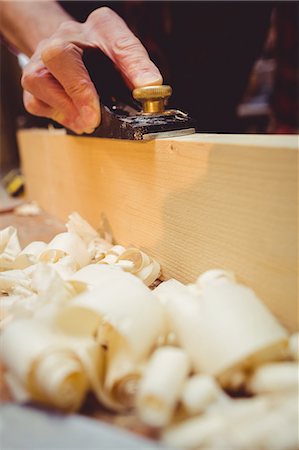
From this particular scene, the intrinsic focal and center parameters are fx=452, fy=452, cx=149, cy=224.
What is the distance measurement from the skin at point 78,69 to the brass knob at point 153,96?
2.2 inches

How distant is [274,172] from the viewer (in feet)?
1.68

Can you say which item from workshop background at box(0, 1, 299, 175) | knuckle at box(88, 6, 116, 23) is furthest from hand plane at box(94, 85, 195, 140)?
workshop background at box(0, 1, 299, 175)

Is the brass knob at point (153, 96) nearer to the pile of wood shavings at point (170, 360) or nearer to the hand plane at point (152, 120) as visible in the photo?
the hand plane at point (152, 120)

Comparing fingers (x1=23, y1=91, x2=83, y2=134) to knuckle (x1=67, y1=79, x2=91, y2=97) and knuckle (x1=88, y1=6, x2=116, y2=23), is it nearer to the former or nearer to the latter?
knuckle (x1=67, y1=79, x2=91, y2=97)

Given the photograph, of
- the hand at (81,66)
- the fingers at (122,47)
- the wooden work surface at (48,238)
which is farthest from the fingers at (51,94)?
the wooden work surface at (48,238)

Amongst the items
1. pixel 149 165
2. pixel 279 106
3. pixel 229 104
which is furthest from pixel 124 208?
pixel 279 106

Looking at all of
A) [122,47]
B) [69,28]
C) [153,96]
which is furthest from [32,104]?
[153,96]

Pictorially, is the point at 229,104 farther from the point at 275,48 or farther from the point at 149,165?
the point at 149,165

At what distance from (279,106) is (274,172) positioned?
190cm

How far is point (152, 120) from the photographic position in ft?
2.43

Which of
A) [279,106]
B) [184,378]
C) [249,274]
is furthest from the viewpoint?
[279,106]

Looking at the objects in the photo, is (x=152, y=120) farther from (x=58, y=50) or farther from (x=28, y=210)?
(x=28, y=210)

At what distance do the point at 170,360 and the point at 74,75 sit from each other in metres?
0.61

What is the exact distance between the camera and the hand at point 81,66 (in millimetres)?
842
